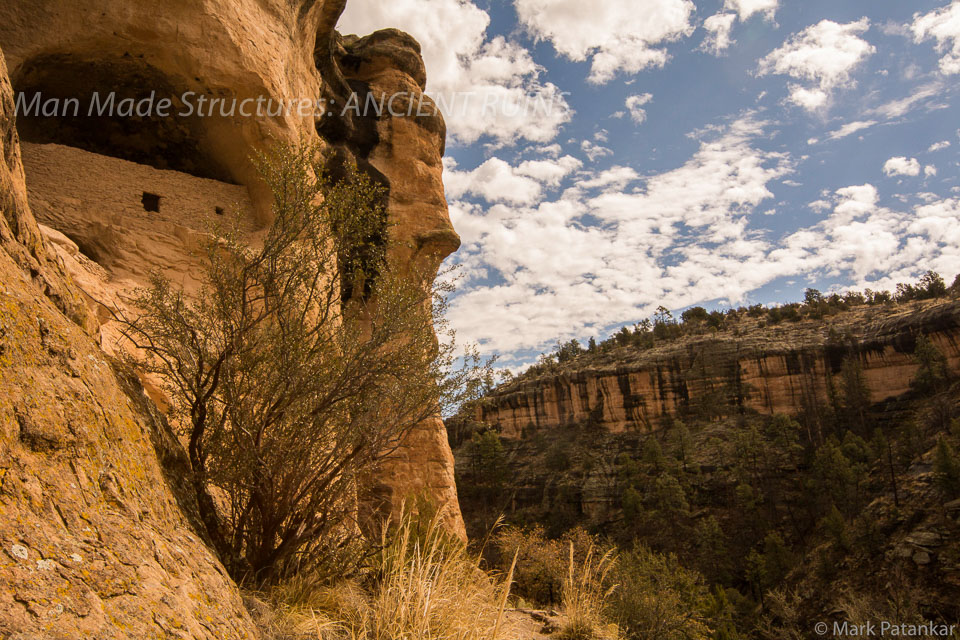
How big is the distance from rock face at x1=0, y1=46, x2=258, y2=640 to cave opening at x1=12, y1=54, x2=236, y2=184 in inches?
222

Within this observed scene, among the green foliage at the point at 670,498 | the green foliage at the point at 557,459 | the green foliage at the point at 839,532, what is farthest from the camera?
the green foliage at the point at 557,459

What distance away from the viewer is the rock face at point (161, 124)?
240 inches

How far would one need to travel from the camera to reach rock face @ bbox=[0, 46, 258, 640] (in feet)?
5.31

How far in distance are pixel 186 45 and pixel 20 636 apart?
746 cm

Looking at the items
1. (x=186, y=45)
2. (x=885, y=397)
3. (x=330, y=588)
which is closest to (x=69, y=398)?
(x=330, y=588)

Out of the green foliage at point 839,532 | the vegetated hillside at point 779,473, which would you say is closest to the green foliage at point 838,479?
the vegetated hillside at point 779,473

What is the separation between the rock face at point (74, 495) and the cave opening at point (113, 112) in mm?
5643

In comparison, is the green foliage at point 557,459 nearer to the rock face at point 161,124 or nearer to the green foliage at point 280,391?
the rock face at point 161,124

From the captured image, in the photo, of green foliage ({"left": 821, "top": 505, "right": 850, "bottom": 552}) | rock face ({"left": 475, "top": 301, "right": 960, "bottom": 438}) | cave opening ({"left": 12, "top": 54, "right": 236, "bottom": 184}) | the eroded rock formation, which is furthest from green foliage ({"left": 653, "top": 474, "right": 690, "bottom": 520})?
cave opening ({"left": 12, "top": 54, "right": 236, "bottom": 184})

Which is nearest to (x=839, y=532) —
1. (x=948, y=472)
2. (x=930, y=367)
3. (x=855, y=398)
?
(x=948, y=472)

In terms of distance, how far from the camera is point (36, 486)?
182 centimetres

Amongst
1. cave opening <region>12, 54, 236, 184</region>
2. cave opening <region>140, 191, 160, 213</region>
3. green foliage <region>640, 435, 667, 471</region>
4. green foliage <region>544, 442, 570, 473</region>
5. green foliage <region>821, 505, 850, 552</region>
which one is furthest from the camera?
green foliage <region>544, 442, 570, 473</region>

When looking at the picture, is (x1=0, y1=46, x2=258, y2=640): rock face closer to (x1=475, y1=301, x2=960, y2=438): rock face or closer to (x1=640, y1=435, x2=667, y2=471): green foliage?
(x1=640, y1=435, x2=667, y2=471): green foliage

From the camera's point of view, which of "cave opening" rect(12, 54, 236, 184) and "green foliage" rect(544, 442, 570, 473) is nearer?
"cave opening" rect(12, 54, 236, 184)
